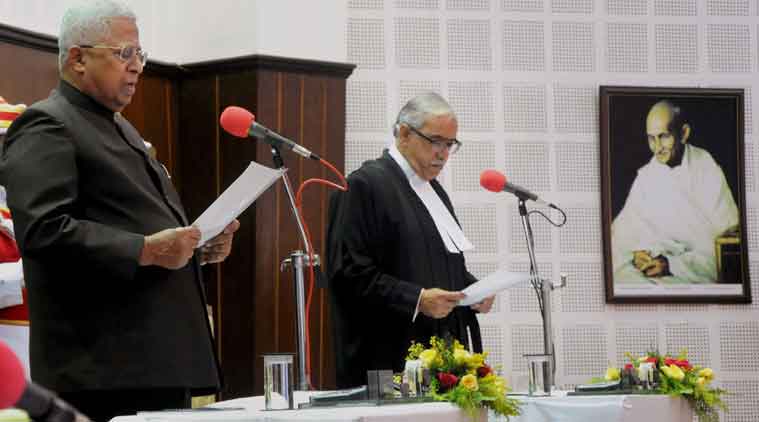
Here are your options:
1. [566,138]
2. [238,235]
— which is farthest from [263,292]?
[566,138]

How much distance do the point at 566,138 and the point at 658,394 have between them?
10.0 feet

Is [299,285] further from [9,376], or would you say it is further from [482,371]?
[9,376]

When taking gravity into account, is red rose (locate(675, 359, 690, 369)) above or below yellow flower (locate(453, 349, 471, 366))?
below

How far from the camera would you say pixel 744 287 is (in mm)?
6629

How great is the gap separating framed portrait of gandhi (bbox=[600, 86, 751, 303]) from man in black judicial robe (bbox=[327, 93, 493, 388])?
197 cm

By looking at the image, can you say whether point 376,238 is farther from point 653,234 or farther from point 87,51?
point 653,234

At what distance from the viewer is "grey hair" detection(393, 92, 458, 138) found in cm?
476

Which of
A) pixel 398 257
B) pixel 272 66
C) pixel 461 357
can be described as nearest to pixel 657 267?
pixel 272 66

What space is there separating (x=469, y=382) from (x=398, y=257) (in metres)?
1.46

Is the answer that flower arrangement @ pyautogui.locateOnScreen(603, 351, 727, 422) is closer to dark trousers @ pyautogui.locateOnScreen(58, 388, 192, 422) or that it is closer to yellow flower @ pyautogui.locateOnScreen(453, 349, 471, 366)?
yellow flower @ pyautogui.locateOnScreen(453, 349, 471, 366)

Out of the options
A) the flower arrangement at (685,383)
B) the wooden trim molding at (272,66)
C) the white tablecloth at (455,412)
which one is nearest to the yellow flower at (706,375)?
the flower arrangement at (685,383)

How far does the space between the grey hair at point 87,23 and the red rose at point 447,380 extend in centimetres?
128

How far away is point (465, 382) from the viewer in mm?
3119

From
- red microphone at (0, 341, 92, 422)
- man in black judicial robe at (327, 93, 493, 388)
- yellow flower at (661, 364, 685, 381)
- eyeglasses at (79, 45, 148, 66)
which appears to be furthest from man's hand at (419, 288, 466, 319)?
red microphone at (0, 341, 92, 422)
